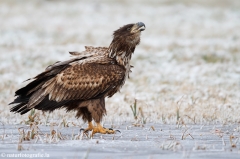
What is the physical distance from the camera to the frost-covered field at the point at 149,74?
288 inches

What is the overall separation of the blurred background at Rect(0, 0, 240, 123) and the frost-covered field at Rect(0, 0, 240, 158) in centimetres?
3

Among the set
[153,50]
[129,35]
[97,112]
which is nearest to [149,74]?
[153,50]

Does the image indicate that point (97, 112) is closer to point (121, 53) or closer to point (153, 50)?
point (121, 53)

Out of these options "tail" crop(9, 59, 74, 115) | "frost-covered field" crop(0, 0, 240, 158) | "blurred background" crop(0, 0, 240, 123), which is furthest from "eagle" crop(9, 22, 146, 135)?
"blurred background" crop(0, 0, 240, 123)

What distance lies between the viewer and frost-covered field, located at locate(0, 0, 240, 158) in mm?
7324

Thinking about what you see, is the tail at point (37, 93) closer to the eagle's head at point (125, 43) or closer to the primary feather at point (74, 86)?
the primary feather at point (74, 86)

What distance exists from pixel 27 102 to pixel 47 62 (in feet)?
33.7

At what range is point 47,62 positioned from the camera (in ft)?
62.0

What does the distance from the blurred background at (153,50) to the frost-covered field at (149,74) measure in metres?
0.03

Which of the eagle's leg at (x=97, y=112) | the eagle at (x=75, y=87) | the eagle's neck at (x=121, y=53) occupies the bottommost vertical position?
the eagle's leg at (x=97, y=112)

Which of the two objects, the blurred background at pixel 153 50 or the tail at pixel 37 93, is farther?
the blurred background at pixel 153 50

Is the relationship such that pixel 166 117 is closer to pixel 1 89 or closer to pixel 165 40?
pixel 1 89

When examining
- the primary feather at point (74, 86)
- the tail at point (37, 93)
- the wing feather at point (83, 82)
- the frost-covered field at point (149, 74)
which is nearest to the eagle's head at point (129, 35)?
the primary feather at point (74, 86)

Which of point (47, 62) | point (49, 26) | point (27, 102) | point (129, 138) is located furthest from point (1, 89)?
point (49, 26)
